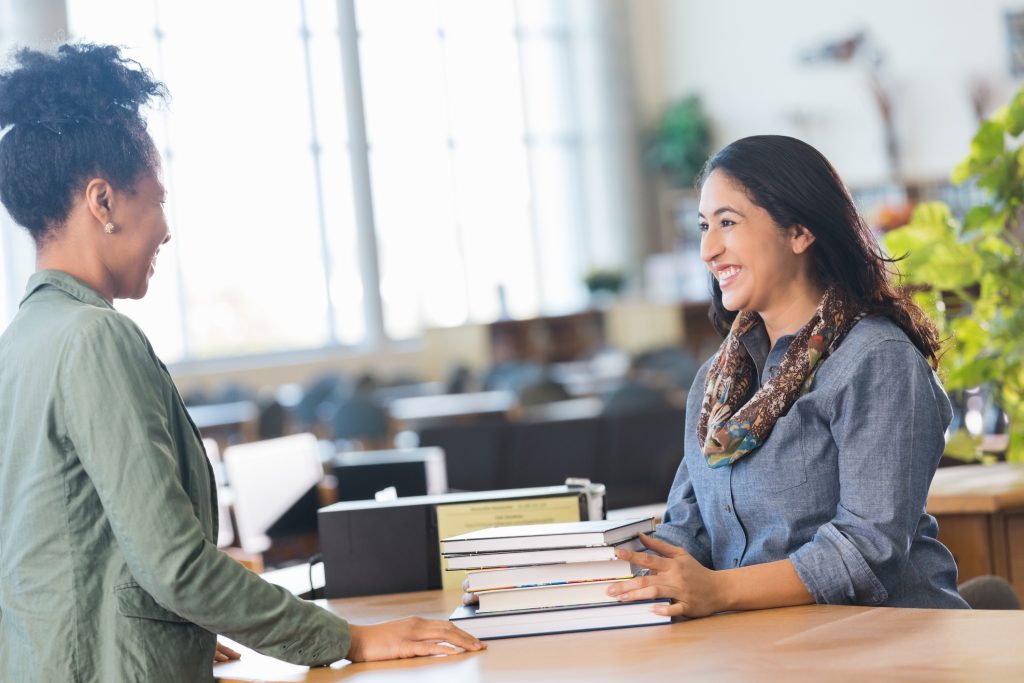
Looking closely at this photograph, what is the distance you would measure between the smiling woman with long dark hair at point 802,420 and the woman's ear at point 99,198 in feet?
2.88

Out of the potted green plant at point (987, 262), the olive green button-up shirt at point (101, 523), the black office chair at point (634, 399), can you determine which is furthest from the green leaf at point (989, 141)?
the black office chair at point (634, 399)

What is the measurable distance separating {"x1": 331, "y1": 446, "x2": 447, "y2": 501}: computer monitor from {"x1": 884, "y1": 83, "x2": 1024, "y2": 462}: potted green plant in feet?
4.59

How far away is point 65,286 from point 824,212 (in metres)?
1.17

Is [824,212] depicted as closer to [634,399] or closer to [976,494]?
[976,494]

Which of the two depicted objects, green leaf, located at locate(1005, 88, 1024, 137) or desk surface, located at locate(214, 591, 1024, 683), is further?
green leaf, located at locate(1005, 88, 1024, 137)

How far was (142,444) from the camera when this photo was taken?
1645 mm

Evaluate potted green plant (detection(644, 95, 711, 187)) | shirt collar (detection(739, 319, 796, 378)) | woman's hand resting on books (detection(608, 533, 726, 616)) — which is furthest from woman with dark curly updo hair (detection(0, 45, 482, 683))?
potted green plant (detection(644, 95, 711, 187))

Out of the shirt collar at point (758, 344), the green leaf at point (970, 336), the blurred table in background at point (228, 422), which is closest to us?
the shirt collar at point (758, 344)

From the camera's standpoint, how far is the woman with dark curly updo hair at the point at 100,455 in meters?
1.65

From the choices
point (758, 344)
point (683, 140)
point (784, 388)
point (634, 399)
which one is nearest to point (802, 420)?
point (784, 388)

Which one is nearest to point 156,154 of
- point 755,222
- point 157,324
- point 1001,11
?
point 755,222

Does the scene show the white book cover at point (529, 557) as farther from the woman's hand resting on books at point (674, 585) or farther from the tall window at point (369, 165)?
the tall window at point (369, 165)

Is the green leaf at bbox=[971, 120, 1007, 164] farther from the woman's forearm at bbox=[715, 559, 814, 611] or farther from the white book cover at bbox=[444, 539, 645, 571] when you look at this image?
the white book cover at bbox=[444, 539, 645, 571]

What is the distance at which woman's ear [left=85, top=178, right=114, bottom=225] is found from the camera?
1.77m
